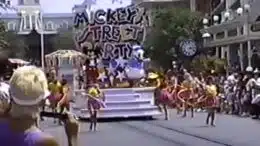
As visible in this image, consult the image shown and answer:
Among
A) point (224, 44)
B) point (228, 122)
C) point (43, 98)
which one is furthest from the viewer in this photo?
point (224, 44)

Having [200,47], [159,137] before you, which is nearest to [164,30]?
[200,47]

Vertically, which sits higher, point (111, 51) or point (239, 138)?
point (111, 51)

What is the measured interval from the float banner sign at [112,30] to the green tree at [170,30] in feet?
113

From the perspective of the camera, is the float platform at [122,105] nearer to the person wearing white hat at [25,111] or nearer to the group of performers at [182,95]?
the group of performers at [182,95]

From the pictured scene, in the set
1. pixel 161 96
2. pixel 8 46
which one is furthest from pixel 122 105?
pixel 8 46

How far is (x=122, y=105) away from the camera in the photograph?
3072 cm

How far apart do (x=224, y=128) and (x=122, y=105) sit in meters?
6.85

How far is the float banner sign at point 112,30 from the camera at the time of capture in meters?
32.9

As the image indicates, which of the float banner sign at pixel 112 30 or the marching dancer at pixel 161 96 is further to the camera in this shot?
the float banner sign at pixel 112 30

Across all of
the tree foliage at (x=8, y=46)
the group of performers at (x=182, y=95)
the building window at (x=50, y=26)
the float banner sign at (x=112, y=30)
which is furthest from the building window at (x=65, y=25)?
the float banner sign at (x=112, y=30)

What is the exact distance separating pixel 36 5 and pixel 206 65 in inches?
3365

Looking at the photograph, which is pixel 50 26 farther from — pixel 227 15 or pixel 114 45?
pixel 114 45

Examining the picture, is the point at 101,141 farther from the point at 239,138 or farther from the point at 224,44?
the point at 224,44

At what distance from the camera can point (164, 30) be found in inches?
2788
